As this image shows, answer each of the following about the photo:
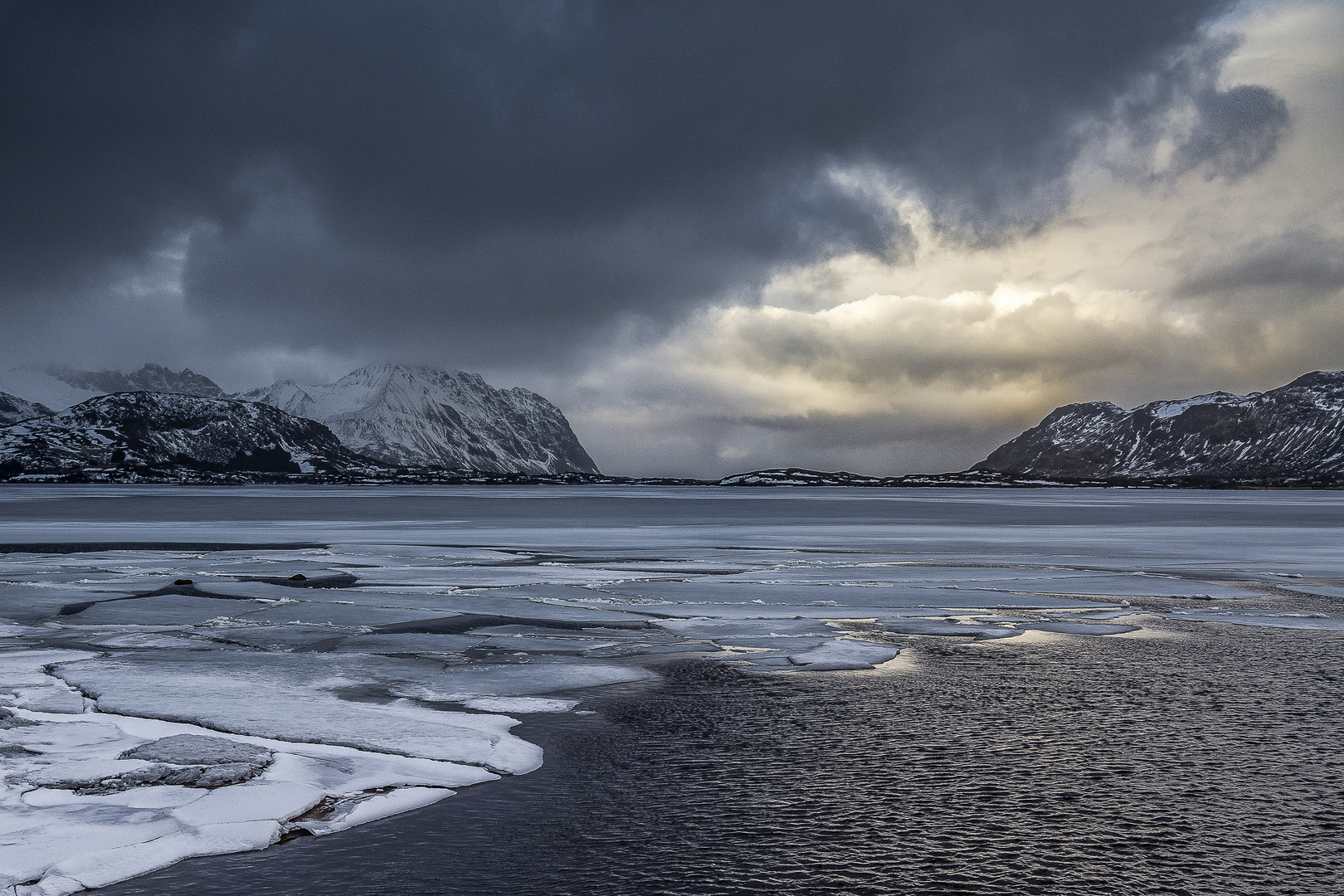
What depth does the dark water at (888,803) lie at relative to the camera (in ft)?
21.7

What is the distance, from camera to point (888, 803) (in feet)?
26.4

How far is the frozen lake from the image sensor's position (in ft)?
22.6

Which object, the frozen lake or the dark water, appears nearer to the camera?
the dark water

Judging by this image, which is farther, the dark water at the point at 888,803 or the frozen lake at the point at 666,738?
the frozen lake at the point at 666,738

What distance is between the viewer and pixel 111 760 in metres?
8.91

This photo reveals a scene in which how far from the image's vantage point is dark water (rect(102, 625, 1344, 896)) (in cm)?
662

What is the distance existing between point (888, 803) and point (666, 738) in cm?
274

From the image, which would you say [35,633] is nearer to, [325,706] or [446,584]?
[325,706]

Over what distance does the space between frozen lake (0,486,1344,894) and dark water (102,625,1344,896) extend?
38mm

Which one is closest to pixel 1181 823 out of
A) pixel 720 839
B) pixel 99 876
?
pixel 720 839

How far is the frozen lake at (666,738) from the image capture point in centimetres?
688

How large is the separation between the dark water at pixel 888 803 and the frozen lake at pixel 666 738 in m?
0.04

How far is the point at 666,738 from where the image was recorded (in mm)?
10094

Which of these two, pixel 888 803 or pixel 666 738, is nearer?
pixel 888 803
